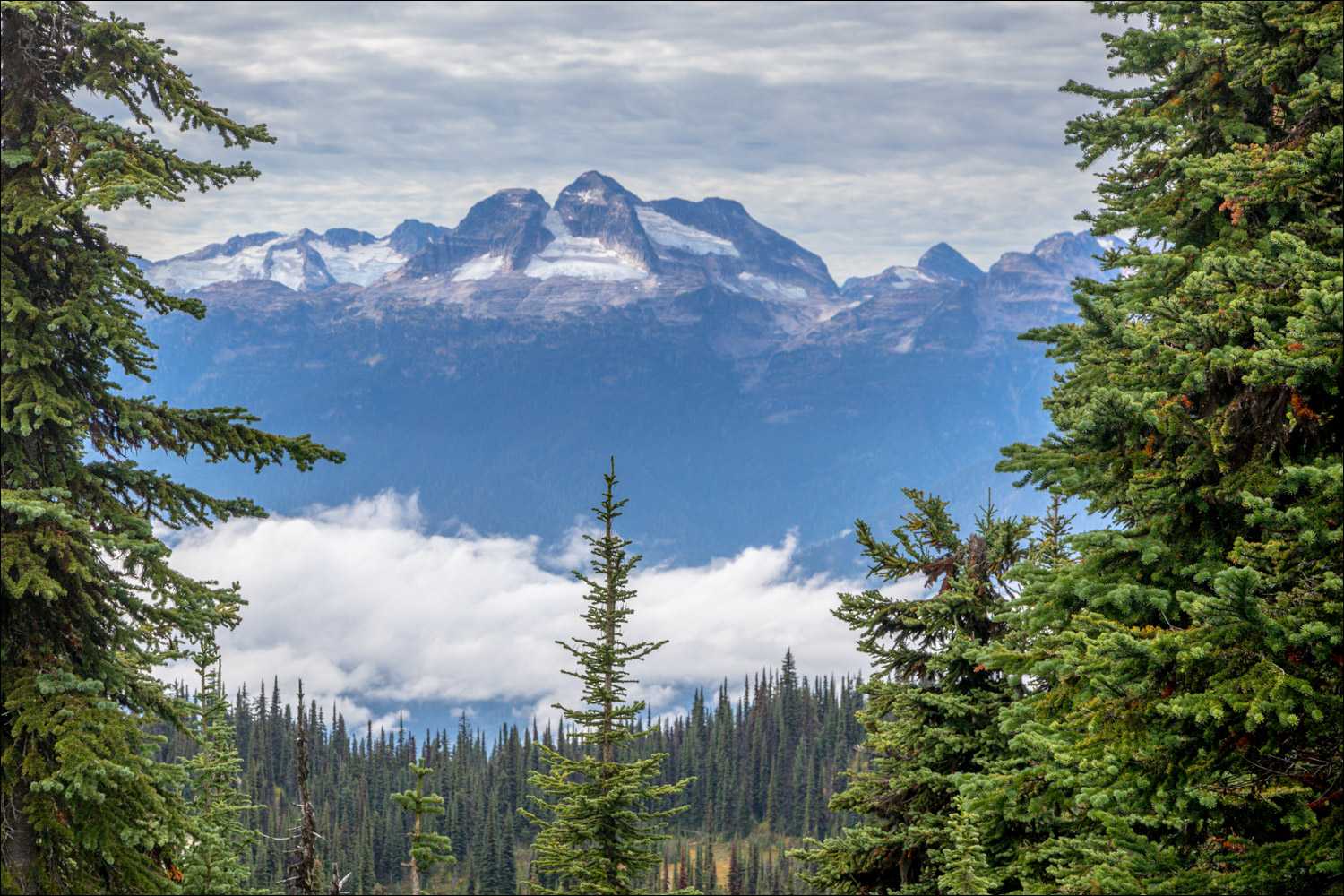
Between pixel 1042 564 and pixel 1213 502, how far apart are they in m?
5.36

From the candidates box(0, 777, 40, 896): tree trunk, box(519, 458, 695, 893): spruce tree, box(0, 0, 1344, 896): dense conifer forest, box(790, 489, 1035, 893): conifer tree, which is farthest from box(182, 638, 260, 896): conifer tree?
box(790, 489, 1035, 893): conifer tree

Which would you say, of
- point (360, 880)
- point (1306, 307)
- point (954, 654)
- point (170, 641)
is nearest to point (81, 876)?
point (170, 641)

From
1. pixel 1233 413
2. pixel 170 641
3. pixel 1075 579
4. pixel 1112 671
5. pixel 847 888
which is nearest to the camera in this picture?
pixel 1112 671

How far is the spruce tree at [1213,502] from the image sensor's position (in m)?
7.97

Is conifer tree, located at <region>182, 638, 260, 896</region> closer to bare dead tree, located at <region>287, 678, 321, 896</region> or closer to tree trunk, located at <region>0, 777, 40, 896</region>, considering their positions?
bare dead tree, located at <region>287, 678, 321, 896</region>

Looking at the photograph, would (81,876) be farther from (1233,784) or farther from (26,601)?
(1233,784)

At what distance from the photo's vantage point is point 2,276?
1375cm

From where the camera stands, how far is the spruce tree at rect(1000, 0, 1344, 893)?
797 centimetres

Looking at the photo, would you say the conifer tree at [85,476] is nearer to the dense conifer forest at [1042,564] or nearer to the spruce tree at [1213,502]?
the dense conifer forest at [1042,564]

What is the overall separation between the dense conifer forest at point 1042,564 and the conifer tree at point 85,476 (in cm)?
6

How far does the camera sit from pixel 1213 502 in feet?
31.8

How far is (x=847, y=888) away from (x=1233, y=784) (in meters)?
11.0

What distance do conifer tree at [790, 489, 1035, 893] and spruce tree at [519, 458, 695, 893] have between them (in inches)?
158

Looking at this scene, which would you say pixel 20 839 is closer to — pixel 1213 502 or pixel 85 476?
pixel 85 476
